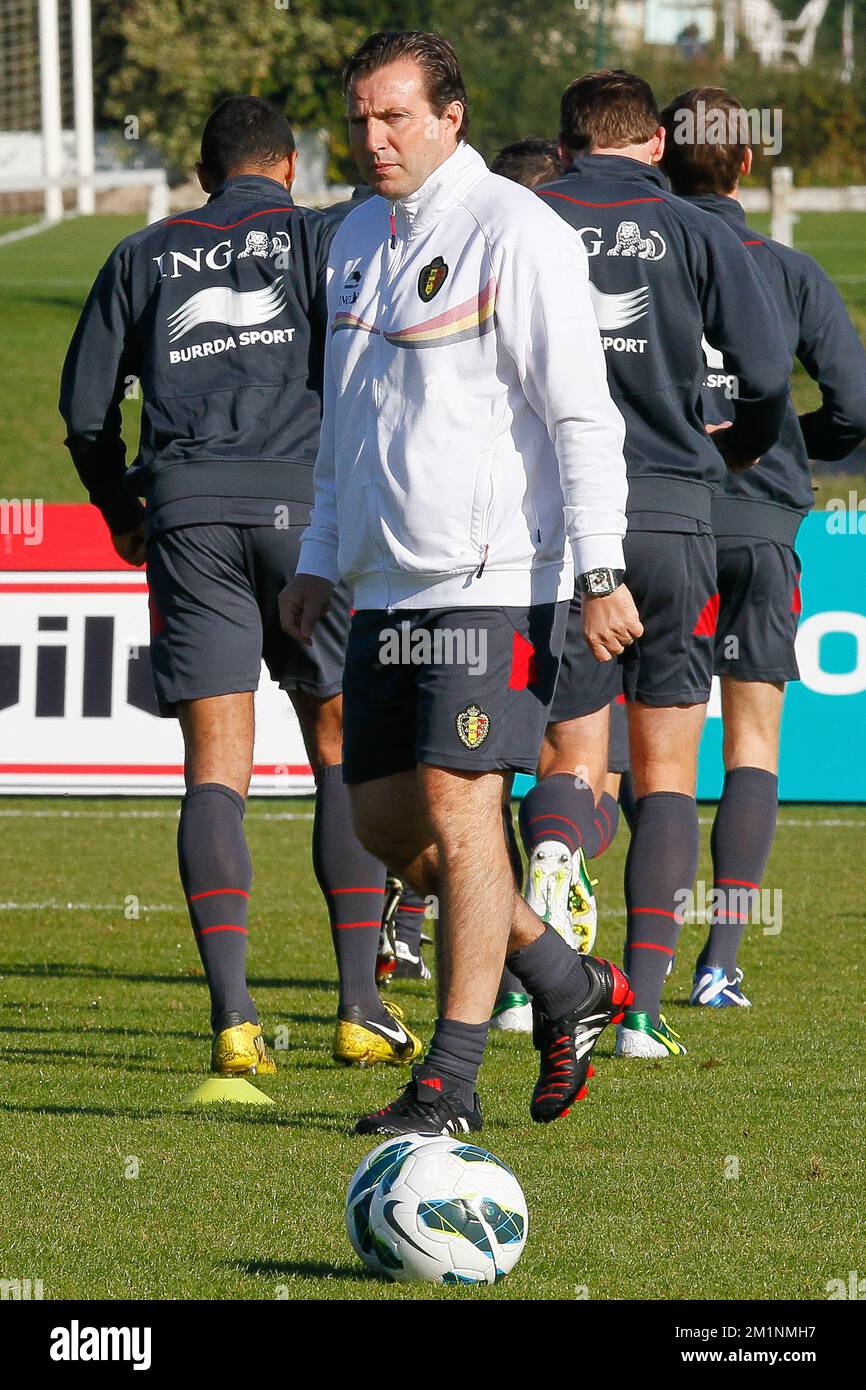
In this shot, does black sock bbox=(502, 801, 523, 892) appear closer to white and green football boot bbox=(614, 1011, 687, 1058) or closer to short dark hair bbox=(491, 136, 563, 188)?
white and green football boot bbox=(614, 1011, 687, 1058)

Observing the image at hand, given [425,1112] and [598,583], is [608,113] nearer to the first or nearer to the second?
[598,583]

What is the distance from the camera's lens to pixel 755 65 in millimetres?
47562

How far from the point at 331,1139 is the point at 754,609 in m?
2.69

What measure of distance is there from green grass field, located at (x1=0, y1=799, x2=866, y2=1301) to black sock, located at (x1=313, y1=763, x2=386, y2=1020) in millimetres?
280

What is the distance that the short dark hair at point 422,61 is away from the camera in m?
4.27

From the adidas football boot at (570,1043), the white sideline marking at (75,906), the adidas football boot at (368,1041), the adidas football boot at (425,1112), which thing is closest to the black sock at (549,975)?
the adidas football boot at (570,1043)

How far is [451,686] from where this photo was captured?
413 centimetres

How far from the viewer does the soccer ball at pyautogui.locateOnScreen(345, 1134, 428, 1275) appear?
3.43m

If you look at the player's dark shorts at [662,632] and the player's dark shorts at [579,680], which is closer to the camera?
Result: the player's dark shorts at [662,632]

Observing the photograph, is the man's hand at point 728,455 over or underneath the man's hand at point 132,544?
over

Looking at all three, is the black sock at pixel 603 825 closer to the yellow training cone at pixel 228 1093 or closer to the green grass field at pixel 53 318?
the yellow training cone at pixel 228 1093

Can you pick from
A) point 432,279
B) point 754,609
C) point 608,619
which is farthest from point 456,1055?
point 754,609

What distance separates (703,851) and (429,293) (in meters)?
6.64

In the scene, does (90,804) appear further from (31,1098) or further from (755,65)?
(755,65)
